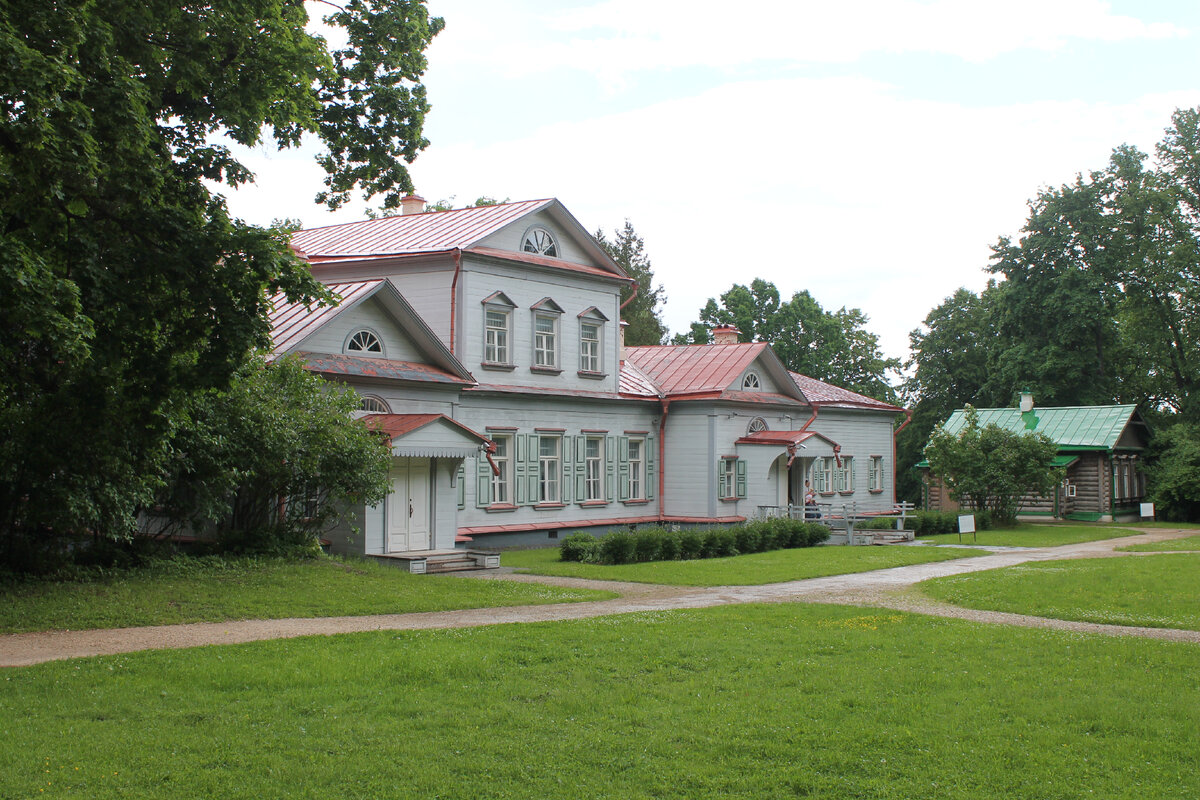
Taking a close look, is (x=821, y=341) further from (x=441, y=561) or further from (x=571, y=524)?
(x=441, y=561)

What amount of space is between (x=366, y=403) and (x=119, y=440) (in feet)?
31.6

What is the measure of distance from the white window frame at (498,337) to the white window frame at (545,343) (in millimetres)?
929

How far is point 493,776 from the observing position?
22.6 feet

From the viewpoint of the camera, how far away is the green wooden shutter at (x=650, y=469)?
31625mm

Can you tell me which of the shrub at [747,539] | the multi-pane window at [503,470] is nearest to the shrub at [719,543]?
the shrub at [747,539]

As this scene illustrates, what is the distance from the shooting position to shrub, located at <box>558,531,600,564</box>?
22.7m

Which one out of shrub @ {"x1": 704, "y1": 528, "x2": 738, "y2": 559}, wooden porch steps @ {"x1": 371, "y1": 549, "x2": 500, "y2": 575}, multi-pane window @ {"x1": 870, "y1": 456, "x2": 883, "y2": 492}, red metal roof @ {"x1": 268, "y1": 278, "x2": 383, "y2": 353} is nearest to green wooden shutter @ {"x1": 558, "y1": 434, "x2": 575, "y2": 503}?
shrub @ {"x1": 704, "y1": 528, "x2": 738, "y2": 559}

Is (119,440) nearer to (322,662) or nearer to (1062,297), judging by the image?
(322,662)

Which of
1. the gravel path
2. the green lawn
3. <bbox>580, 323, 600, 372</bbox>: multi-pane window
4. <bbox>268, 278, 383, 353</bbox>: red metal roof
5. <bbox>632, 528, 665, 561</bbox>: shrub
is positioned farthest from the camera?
<bbox>580, 323, 600, 372</bbox>: multi-pane window

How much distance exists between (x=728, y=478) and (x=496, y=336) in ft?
29.0

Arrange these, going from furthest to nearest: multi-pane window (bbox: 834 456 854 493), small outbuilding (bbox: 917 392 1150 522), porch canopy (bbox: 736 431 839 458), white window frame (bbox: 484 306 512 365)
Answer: small outbuilding (bbox: 917 392 1150 522) < multi-pane window (bbox: 834 456 854 493) < porch canopy (bbox: 736 431 839 458) < white window frame (bbox: 484 306 512 365)

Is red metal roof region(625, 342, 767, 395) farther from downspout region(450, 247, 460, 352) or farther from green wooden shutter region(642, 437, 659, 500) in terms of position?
downspout region(450, 247, 460, 352)

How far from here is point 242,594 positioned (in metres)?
14.9

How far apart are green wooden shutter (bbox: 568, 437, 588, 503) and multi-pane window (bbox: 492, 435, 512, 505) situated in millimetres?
2551
